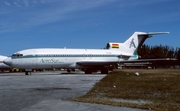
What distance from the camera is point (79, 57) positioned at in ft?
131

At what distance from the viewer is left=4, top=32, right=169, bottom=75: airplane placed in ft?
115

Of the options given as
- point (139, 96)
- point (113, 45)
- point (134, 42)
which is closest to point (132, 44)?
point (134, 42)

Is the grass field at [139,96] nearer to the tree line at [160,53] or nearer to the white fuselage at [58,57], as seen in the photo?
the white fuselage at [58,57]

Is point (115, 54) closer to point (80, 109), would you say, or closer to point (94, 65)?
point (94, 65)

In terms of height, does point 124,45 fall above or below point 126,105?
above

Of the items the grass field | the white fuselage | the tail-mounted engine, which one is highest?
the tail-mounted engine

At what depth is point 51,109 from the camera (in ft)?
23.8

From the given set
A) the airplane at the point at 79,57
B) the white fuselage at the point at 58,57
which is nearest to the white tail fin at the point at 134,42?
the airplane at the point at 79,57

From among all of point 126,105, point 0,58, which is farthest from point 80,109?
point 0,58

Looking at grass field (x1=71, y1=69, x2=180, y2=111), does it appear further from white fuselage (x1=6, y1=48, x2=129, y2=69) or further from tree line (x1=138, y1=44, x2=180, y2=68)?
tree line (x1=138, y1=44, x2=180, y2=68)

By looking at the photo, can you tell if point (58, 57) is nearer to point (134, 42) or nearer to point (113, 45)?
point (113, 45)

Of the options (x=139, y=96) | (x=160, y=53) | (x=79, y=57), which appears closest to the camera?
(x=139, y=96)

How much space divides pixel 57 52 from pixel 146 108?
3121cm

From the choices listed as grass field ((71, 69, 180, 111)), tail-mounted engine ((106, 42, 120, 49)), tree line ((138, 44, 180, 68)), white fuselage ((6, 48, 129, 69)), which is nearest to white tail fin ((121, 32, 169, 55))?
tail-mounted engine ((106, 42, 120, 49))
